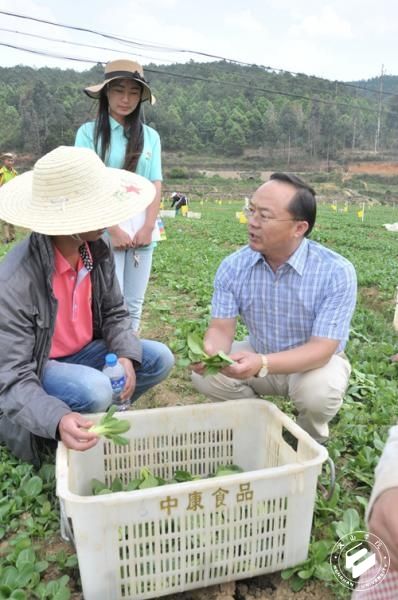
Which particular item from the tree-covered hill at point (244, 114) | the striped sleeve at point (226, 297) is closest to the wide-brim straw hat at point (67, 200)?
the striped sleeve at point (226, 297)

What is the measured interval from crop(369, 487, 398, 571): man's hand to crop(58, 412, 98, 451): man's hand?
3.90 ft

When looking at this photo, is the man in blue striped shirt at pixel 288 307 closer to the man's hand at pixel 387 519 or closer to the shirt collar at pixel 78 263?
the shirt collar at pixel 78 263

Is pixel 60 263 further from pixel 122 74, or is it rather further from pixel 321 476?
pixel 321 476

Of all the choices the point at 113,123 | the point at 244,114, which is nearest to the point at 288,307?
the point at 113,123

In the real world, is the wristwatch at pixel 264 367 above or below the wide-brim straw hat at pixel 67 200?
below

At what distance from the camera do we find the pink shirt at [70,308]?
2.34 metres

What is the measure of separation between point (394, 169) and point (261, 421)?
230ft

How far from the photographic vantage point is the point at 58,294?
235cm

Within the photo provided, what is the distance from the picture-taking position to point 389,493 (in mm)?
891

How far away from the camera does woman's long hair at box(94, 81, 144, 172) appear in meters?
3.11

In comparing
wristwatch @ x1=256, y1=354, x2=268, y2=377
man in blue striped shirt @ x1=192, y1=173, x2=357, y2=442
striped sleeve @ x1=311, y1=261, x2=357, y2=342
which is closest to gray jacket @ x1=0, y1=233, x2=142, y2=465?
man in blue striped shirt @ x1=192, y1=173, x2=357, y2=442

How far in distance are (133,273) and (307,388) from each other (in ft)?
4.61

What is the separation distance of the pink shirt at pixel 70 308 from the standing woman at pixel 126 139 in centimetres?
63

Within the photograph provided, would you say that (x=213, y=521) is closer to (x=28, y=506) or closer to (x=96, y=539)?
(x=96, y=539)
